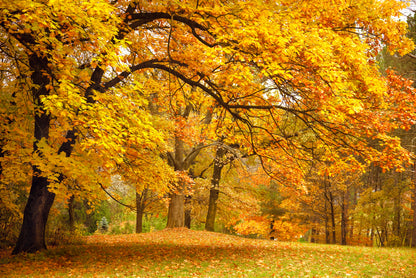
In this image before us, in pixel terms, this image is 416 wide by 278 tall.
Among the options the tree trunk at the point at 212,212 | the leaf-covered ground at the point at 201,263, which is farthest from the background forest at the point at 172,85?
Answer: the tree trunk at the point at 212,212

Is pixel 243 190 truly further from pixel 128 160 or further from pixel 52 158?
pixel 52 158

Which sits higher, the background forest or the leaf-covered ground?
the background forest

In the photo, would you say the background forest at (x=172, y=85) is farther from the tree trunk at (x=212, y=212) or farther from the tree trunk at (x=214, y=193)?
the tree trunk at (x=212, y=212)

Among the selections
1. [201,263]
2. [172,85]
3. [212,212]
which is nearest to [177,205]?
[212,212]

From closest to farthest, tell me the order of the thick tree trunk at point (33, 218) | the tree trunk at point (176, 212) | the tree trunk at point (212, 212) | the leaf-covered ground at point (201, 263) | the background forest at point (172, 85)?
the background forest at point (172, 85) < the leaf-covered ground at point (201, 263) < the thick tree trunk at point (33, 218) < the tree trunk at point (176, 212) < the tree trunk at point (212, 212)

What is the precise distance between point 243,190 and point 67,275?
1579cm

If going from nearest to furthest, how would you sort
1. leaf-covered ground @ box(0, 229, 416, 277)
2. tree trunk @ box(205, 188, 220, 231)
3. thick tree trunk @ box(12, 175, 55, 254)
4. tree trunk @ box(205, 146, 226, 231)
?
leaf-covered ground @ box(0, 229, 416, 277) → thick tree trunk @ box(12, 175, 55, 254) → tree trunk @ box(205, 146, 226, 231) → tree trunk @ box(205, 188, 220, 231)

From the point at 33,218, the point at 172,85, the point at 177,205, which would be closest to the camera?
the point at 33,218

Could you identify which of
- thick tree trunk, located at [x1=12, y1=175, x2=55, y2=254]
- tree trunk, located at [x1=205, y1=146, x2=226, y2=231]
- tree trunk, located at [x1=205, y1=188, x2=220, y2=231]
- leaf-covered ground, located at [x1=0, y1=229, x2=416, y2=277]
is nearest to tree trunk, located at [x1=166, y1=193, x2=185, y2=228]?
tree trunk, located at [x1=205, y1=146, x2=226, y2=231]

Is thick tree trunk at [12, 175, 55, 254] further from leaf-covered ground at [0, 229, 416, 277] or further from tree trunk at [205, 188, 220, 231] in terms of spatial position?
tree trunk at [205, 188, 220, 231]

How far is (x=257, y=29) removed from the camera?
5715 mm

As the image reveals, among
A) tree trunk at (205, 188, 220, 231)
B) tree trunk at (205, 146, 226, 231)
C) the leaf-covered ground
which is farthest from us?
tree trunk at (205, 188, 220, 231)

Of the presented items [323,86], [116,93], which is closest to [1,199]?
[116,93]

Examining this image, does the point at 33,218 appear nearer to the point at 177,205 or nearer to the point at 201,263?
the point at 201,263
